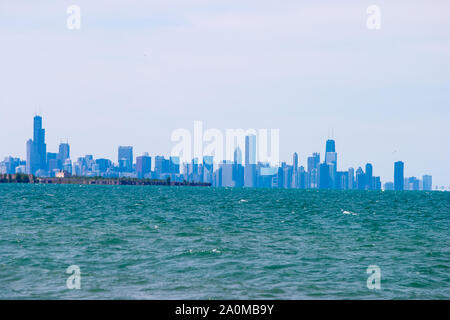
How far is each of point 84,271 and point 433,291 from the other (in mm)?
15357

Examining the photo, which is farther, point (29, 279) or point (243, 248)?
point (243, 248)

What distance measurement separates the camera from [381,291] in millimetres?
23656

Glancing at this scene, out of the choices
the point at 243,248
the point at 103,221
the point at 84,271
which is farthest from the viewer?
the point at 103,221

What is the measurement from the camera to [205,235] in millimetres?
43906

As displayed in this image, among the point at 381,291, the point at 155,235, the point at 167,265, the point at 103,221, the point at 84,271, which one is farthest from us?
the point at 103,221

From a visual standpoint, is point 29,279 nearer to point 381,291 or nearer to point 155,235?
point 381,291
